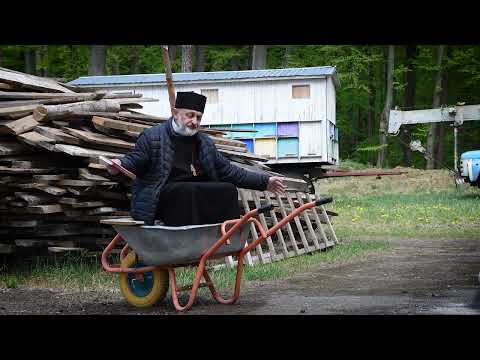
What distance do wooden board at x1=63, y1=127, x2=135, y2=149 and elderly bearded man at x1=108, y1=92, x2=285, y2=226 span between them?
2299 mm

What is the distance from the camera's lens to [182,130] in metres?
7.63

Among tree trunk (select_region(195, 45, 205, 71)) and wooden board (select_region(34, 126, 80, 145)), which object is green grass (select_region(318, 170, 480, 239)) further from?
tree trunk (select_region(195, 45, 205, 71))

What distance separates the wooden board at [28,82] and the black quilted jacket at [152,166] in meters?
3.84

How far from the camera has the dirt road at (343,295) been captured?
24.4 ft

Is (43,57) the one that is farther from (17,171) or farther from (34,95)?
(17,171)

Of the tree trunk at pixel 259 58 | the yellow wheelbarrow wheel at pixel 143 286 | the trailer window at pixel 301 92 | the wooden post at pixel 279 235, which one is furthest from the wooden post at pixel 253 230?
the tree trunk at pixel 259 58

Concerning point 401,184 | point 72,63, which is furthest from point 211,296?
point 72,63

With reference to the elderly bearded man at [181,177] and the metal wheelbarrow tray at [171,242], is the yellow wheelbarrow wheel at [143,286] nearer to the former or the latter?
the metal wheelbarrow tray at [171,242]

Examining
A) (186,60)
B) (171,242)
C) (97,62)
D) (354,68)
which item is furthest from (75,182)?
(354,68)

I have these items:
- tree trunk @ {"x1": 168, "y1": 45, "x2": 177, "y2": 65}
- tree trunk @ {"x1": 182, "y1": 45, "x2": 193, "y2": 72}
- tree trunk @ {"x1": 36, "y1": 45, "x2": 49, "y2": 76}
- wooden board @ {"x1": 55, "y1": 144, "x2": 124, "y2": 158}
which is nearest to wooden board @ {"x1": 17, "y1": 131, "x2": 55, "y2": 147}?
wooden board @ {"x1": 55, "y1": 144, "x2": 124, "y2": 158}

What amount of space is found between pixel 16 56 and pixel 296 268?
100ft
